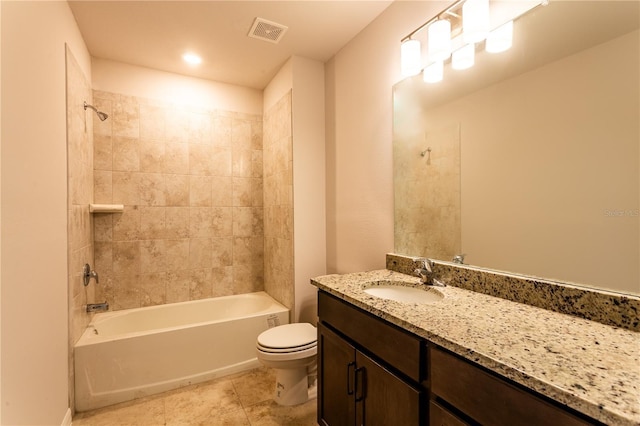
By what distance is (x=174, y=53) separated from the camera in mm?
2430

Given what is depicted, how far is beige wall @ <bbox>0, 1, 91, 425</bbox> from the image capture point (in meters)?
1.10

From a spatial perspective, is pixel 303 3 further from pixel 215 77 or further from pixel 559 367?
pixel 559 367

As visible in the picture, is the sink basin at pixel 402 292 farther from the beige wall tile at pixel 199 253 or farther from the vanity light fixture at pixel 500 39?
the beige wall tile at pixel 199 253

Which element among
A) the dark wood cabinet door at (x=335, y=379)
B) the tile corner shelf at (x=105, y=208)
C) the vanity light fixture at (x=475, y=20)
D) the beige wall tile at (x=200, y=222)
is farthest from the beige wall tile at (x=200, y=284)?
the vanity light fixture at (x=475, y=20)

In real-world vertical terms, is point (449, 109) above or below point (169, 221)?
above

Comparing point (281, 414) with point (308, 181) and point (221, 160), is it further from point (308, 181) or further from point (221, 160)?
point (221, 160)

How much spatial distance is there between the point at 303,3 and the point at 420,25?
75 centimetres

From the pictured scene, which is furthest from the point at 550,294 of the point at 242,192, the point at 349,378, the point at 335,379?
the point at 242,192

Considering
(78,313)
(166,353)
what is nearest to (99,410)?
(166,353)

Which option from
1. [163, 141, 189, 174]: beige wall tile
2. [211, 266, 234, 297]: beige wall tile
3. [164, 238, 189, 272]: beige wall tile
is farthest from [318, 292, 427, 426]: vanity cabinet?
[163, 141, 189, 174]: beige wall tile

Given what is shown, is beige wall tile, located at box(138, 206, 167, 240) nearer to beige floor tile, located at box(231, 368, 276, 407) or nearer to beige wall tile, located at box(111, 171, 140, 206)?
beige wall tile, located at box(111, 171, 140, 206)

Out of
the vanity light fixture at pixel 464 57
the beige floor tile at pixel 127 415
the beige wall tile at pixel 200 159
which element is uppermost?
the vanity light fixture at pixel 464 57

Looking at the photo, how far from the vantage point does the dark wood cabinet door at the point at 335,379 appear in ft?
4.27

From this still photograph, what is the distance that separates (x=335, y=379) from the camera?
56.2 inches
